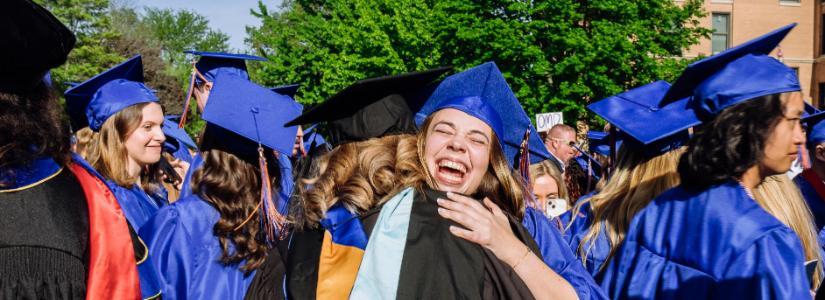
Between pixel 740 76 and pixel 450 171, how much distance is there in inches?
44.4

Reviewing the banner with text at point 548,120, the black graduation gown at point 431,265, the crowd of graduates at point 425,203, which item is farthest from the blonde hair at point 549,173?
the banner with text at point 548,120

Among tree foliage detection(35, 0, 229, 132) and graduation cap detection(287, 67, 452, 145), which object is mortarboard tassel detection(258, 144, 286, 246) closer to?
graduation cap detection(287, 67, 452, 145)

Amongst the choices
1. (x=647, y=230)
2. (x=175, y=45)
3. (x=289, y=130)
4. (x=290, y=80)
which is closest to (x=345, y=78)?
(x=290, y=80)

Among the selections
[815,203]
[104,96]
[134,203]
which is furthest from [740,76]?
[104,96]

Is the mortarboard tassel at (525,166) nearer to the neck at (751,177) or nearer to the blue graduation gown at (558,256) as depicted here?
the blue graduation gown at (558,256)

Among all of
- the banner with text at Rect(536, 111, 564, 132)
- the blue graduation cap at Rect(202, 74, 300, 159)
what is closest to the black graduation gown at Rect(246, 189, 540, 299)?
the blue graduation cap at Rect(202, 74, 300, 159)

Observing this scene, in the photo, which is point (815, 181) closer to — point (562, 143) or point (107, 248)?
point (562, 143)

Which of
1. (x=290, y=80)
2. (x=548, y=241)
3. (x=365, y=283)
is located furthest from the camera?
(x=290, y=80)

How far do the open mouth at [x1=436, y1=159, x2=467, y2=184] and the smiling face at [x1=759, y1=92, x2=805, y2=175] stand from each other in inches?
43.1

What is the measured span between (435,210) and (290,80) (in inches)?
933

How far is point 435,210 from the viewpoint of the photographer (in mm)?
2240

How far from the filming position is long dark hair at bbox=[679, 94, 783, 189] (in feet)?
7.82

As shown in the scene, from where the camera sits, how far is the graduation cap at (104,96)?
171 inches

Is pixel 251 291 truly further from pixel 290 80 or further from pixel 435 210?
pixel 290 80
